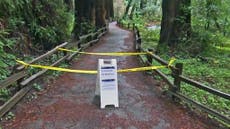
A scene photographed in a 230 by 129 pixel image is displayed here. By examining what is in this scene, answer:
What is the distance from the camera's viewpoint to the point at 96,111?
6902 mm

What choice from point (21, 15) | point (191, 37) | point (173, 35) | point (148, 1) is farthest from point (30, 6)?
point (148, 1)

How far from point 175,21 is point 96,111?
9.29 metres

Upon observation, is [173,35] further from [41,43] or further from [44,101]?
[44,101]

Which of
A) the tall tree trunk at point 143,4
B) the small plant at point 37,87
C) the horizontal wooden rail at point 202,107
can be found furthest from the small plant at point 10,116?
the tall tree trunk at point 143,4

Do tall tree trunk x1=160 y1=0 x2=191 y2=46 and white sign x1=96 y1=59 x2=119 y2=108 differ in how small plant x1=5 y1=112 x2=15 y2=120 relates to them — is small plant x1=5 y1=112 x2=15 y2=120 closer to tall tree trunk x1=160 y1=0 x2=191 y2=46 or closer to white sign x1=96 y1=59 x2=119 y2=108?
white sign x1=96 y1=59 x2=119 y2=108

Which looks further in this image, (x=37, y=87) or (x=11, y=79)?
(x=37, y=87)

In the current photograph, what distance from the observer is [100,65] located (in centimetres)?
711

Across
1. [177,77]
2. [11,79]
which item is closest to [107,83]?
[177,77]

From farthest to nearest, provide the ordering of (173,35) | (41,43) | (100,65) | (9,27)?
(173,35), (41,43), (9,27), (100,65)

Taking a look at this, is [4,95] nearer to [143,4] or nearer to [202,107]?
[202,107]

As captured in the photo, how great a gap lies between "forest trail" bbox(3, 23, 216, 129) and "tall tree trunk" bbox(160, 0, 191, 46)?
6.45 metres

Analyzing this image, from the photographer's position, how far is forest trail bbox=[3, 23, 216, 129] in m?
6.20

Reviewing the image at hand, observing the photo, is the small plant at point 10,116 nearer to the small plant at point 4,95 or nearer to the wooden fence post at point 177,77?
the small plant at point 4,95

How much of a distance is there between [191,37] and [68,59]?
273 inches
